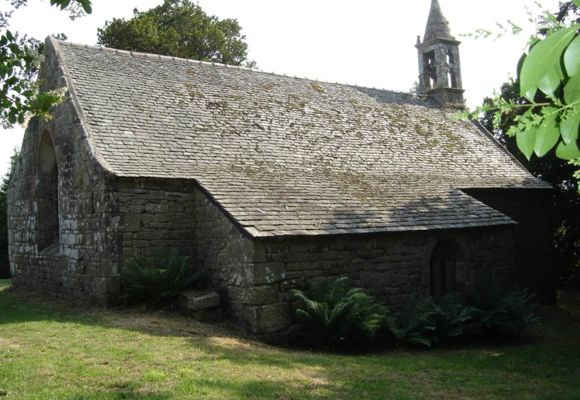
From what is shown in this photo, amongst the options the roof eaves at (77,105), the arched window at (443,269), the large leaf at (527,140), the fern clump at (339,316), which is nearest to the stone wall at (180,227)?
→ the roof eaves at (77,105)

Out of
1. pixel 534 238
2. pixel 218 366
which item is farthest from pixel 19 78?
pixel 534 238

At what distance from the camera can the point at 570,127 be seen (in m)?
1.45

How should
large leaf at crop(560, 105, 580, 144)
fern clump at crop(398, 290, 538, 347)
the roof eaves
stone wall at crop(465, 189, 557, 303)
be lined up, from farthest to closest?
stone wall at crop(465, 189, 557, 303)
the roof eaves
fern clump at crop(398, 290, 538, 347)
large leaf at crop(560, 105, 580, 144)

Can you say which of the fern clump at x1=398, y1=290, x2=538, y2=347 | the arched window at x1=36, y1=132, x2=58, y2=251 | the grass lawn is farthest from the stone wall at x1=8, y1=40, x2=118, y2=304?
Answer: the fern clump at x1=398, y1=290, x2=538, y2=347

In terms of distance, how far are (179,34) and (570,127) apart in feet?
93.4

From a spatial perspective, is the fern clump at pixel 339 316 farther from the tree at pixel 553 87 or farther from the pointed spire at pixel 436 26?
the pointed spire at pixel 436 26

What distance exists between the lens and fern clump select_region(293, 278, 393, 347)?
33.8ft

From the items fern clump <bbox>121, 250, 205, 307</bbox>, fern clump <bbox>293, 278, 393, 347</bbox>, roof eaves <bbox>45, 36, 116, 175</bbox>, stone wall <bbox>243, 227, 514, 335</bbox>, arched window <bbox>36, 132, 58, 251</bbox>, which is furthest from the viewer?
arched window <bbox>36, 132, 58, 251</bbox>

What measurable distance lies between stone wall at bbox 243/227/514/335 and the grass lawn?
924mm

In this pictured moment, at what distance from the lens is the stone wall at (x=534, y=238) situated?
1780 centimetres

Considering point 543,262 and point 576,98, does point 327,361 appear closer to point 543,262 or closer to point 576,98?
point 576,98

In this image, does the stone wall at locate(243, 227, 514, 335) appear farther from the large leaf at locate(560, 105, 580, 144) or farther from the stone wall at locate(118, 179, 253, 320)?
the large leaf at locate(560, 105, 580, 144)

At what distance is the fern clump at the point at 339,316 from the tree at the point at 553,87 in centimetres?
895

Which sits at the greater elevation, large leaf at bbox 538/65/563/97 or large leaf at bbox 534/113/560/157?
large leaf at bbox 538/65/563/97
